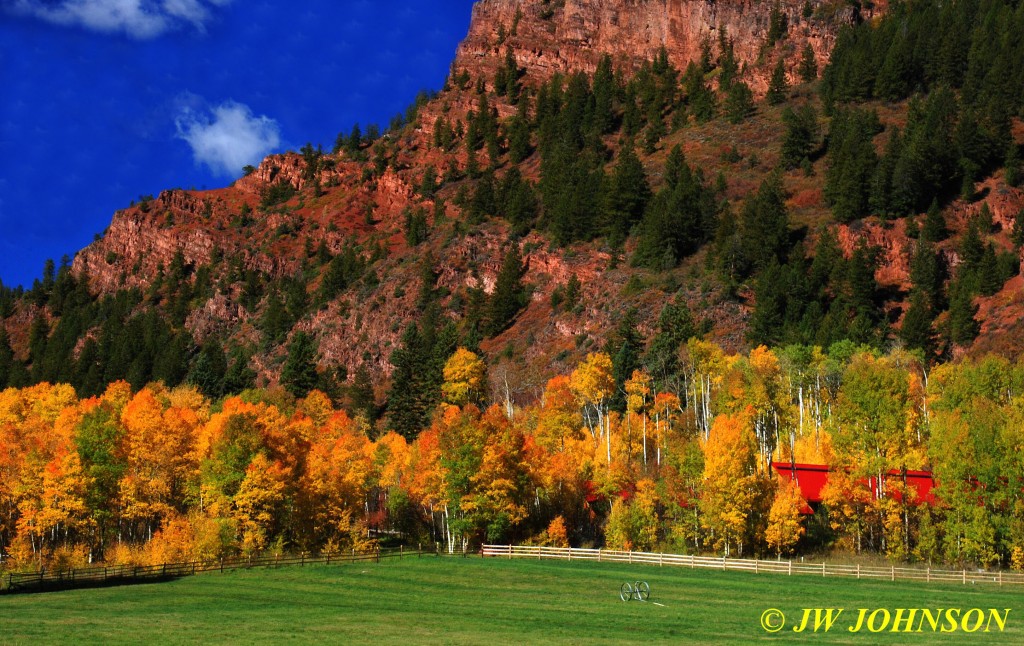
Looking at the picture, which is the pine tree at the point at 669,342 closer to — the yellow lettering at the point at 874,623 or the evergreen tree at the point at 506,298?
the evergreen tree at the point at 506,298

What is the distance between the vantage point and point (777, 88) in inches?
6614

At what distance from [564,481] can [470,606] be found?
98.4 feet

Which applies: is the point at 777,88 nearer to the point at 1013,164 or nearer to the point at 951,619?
the point at 1013,164

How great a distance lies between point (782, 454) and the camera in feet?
248

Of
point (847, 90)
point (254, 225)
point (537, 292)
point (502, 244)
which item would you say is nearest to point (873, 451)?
point (537, 292)

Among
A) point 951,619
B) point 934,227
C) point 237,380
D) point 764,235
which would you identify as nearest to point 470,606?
point 951,619

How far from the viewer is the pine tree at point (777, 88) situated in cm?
16688

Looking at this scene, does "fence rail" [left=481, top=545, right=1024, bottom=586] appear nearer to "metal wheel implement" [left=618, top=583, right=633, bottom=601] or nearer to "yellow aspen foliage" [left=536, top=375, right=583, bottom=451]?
"metal wheel implement" [left=618, top=583, right=633, bottom=601]

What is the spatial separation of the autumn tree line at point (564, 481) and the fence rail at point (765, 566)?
10.7 feet

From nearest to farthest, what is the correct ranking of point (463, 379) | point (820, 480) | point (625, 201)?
point (820, 480)
point (463, 379)
point (625, 201)

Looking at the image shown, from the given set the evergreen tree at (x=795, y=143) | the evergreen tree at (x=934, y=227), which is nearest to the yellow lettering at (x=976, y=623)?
the evergreen tree at (x=934, y=227)

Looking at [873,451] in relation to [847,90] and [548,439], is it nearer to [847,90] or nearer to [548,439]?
[548,439]

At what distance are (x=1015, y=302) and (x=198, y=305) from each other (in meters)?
136

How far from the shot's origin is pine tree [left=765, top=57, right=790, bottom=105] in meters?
167
